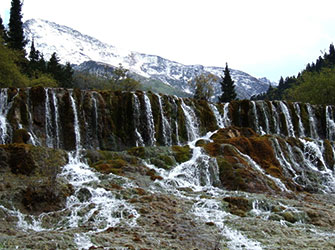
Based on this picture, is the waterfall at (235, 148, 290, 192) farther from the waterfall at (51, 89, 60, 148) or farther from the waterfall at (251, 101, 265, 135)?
the waterfall at (251, 101, 265, 135)

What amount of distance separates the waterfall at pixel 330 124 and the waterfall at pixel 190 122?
18.9m

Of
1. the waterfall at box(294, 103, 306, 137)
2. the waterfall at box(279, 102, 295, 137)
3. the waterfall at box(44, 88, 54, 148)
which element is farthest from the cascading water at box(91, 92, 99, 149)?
the waterfall at box(294, 103, 306, 137)

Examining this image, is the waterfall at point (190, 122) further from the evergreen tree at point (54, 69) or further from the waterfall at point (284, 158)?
the evergreen tree at point (54, 69)

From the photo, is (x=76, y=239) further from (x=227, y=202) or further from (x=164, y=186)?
(x=164, y=186)

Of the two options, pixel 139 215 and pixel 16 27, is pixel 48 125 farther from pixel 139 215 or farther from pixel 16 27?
pixel 16 27

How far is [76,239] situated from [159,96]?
27514mm

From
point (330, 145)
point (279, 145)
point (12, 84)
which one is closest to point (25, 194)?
point (279, 145)

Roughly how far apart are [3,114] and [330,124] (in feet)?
127

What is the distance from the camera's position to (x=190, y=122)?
3766 centimetres

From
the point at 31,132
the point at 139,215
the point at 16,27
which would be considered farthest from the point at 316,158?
the point at 16,27

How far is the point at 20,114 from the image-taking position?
29.2 metres

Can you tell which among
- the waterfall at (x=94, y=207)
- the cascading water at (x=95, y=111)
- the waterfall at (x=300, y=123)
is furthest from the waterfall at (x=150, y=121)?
the waterfall at (x=300, y=123)

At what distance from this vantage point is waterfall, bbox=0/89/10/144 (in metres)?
26.8

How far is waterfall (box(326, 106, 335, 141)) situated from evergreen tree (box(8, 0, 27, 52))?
52778mm
